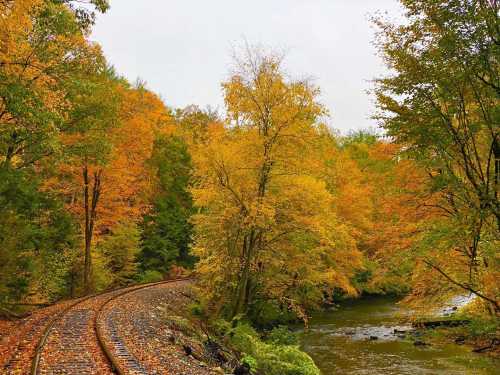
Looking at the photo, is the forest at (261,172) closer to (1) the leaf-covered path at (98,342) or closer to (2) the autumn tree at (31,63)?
(2) the autumn tree at (31,63)

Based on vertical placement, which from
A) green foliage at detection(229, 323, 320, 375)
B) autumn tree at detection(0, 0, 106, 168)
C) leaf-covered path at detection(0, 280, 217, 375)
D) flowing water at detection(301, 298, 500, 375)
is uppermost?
autumn tree at detection(0, 0, 106, 168)

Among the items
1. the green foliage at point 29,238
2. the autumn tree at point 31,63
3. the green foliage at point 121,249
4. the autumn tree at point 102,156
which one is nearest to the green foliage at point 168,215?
the green foliage at point 121,249

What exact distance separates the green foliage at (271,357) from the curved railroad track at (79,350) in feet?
12.5

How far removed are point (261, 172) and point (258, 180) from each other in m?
0.34

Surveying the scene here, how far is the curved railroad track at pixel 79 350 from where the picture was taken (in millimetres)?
9203

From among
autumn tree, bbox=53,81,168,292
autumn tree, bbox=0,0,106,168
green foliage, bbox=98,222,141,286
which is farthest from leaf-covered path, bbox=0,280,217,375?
green foliage, bbox=98,222,141,286

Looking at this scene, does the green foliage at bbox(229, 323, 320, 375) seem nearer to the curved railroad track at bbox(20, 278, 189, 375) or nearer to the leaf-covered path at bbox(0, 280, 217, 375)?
the leaf-covered path at bbox(0, 280, 217, 375)

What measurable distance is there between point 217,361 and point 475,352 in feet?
35.0

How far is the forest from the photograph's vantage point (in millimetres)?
9623

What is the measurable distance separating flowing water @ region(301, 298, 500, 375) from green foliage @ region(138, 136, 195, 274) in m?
15.2

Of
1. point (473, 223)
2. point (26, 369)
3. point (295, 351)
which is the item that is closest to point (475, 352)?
point (295, 351)

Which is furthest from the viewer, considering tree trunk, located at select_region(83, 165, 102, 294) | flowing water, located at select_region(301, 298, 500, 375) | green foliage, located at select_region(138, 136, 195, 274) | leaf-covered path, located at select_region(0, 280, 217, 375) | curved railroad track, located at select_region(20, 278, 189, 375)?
green foliage, located at select_region(138, 136, 195, 274)

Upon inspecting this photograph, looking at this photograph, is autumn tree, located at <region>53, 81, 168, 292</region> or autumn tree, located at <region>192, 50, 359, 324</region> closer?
autumn tree, located at <region>192, 50, 359, 324</region>

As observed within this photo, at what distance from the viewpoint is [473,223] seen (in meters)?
9.50
